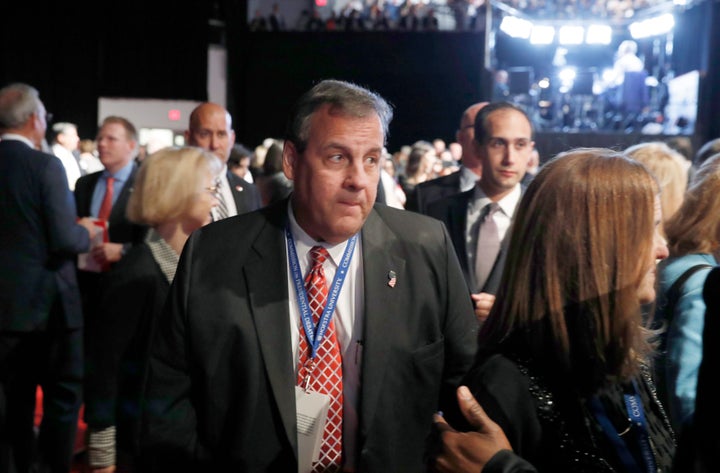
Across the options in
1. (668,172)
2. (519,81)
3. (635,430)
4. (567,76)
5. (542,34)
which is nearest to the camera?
(635,430)

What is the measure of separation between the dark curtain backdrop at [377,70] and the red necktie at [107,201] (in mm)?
13843

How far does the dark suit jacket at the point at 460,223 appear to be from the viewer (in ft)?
11.9

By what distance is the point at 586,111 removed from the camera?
54.9ft

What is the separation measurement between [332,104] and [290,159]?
19 cm

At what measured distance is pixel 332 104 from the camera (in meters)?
2.20

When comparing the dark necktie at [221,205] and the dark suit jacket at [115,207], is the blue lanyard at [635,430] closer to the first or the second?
the dark necktie at [221,205]

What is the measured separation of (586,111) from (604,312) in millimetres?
15884

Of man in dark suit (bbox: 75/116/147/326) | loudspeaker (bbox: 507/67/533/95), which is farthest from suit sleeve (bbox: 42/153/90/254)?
loudspeaker (bbox: 507/67/533/95)

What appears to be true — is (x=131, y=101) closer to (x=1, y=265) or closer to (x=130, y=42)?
(x=130, y=42)

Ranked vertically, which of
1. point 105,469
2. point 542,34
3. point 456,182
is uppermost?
point 542,34

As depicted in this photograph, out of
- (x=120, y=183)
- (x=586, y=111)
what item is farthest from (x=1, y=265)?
(x=586, y=111)

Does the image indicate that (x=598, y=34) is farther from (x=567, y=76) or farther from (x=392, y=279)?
(x=392, y=279)

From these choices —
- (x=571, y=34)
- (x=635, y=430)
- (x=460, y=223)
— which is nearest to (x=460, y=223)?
(x=460, y=223)

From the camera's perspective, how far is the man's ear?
2.27 m
